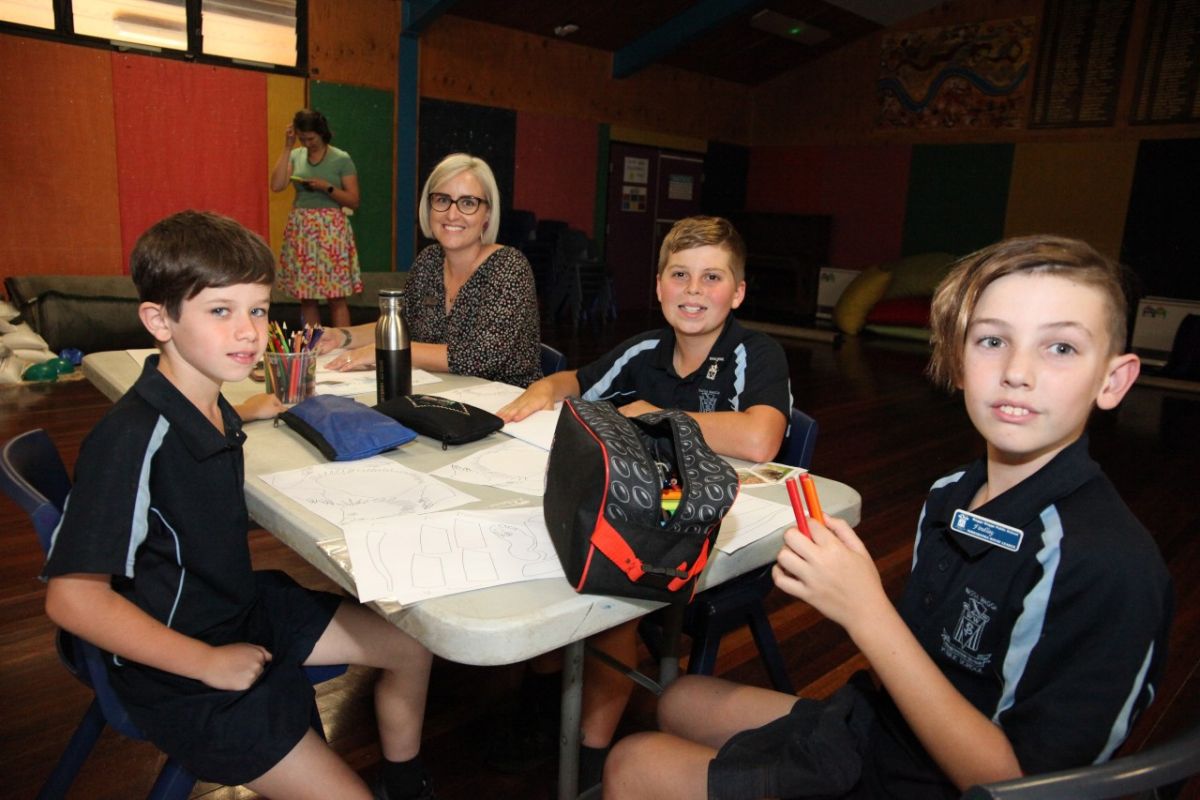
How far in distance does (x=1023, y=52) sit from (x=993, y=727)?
365 inches

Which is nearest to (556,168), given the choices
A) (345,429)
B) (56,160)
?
(56,160)

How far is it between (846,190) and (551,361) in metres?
8.35

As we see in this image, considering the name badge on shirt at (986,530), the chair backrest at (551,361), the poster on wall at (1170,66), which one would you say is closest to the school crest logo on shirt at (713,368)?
the chair backrest at (551,361)

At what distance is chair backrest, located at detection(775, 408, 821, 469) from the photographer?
5.41 ft

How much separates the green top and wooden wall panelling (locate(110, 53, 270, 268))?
36.7 inches

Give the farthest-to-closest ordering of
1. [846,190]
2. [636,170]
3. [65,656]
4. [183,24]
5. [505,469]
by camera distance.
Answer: [846,190], [636,170], [183,24], [505,469], [65,656]

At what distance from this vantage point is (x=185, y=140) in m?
5.85

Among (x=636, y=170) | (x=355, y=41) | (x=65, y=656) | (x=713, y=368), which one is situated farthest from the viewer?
(x=636, y=170)

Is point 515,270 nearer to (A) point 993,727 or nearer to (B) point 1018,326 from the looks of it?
(B) point 1018,326

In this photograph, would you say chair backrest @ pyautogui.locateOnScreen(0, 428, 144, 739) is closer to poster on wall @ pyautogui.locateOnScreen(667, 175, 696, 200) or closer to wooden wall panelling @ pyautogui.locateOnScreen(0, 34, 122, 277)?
wooden wall panelling @ pyautogui.locateOnScreen(0, 34, 122, 277)

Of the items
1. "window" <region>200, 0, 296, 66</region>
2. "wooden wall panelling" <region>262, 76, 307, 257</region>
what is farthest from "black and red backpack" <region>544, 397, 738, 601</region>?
"window" <region>200, 0, 296, 66</region>

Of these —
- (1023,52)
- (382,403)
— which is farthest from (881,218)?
(382,403)

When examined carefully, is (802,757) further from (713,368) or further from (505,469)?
(713,368)

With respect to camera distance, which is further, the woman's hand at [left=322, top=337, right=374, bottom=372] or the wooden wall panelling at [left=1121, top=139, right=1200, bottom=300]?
the wooden wall panelling at [left=1121, top=139, right=1200, bottom=300]
